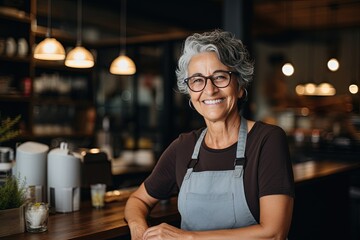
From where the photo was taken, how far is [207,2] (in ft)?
27.4

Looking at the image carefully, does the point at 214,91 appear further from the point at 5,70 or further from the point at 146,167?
the point at 5,70

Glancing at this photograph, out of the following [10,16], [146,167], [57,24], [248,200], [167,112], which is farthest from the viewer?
[57,24]

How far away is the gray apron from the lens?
2123mm

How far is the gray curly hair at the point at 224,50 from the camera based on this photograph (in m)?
2.21

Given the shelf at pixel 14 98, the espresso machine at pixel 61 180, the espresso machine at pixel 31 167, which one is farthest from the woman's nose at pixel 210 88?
the shelf at pixel 14 98

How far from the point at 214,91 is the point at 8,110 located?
4.34 meters

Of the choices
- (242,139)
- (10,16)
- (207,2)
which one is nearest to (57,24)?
(207,2)

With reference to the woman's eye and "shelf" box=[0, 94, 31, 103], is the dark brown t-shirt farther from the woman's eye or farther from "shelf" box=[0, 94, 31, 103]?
"shelf" box=[0, 94, 31, 103]

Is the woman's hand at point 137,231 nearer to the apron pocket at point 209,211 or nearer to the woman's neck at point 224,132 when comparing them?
the apron pocket at point 209,211

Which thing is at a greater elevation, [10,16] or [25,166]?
[10,16]

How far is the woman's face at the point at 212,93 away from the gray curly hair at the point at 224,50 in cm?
3

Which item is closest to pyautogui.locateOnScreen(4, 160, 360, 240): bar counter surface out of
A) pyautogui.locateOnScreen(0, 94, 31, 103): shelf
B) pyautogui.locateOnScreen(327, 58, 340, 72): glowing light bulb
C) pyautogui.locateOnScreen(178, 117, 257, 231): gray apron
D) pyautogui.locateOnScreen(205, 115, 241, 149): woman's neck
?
pyautogui.locateOnScreen(178, 117, 257, 231): gray apron

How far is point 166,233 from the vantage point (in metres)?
2.05

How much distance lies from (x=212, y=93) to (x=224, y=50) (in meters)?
0.21
